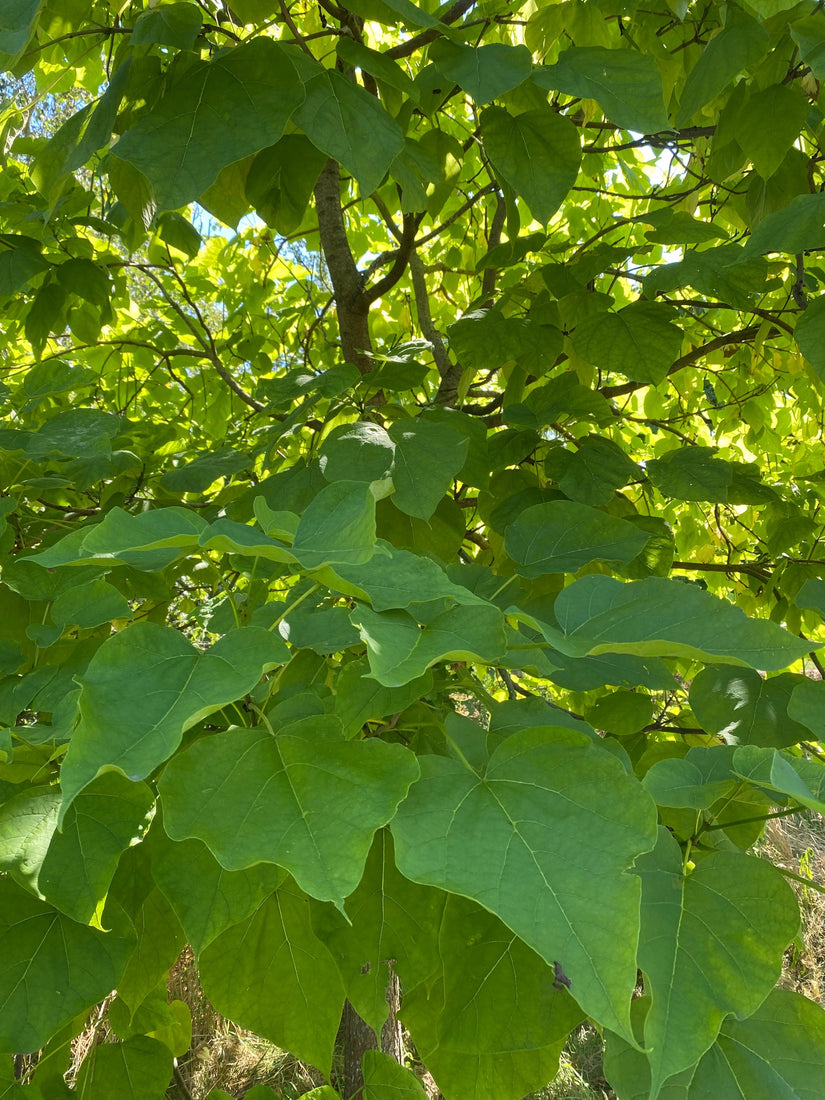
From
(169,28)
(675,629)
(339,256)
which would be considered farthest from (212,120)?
(339,256)

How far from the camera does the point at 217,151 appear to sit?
94 cm

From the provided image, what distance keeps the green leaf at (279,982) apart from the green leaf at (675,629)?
1.09ft

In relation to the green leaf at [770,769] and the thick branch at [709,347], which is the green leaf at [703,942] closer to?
the green leaf at [770,769]

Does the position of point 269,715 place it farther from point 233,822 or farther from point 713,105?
point 713,105

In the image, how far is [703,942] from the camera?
55cm

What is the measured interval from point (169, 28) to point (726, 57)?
0.65 meters

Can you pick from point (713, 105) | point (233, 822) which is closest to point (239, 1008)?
point (233, 822)

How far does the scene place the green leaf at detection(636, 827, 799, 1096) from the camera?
50 centimetres

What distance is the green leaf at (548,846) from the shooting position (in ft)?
1.42

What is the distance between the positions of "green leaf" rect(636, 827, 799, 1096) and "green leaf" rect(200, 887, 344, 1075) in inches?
10.9

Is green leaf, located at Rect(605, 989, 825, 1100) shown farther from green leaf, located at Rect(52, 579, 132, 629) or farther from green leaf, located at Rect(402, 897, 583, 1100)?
green leaf, located at Rect(52, 579, 132, 629)

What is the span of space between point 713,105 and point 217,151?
Answer: 1.03m

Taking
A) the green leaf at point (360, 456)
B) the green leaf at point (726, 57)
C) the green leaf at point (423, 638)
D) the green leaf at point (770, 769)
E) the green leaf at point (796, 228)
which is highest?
the green leaf at point (726, 57)

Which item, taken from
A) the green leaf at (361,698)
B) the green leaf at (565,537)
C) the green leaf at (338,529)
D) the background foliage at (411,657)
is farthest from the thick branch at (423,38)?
the green leaf at (361,698)
